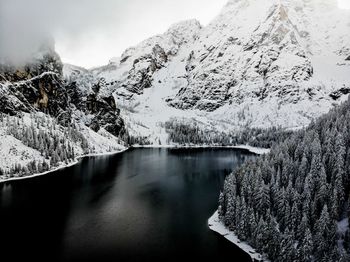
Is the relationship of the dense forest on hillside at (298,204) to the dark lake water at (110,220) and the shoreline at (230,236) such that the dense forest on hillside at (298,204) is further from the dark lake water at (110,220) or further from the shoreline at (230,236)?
the dark lake water at (110,220)

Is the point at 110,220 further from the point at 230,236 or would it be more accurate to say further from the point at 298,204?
the point at 298,204

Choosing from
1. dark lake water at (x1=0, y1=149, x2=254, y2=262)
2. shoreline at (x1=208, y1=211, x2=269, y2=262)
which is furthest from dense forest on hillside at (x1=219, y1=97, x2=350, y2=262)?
dark lake water at (x1=0, y1=149, x2=254, y2=262)

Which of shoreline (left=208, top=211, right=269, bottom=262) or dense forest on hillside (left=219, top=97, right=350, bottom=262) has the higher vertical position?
dense forest on hillside (left=219, top=97, right=350, bottom=262)

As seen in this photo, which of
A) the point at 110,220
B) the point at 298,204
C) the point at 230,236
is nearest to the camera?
the point at 230,236

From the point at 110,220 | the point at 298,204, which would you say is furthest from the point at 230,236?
the point at 110,220

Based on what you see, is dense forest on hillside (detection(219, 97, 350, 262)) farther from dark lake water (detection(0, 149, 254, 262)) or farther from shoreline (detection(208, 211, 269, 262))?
dark lake water (detection(0, 149, 254, 262))
